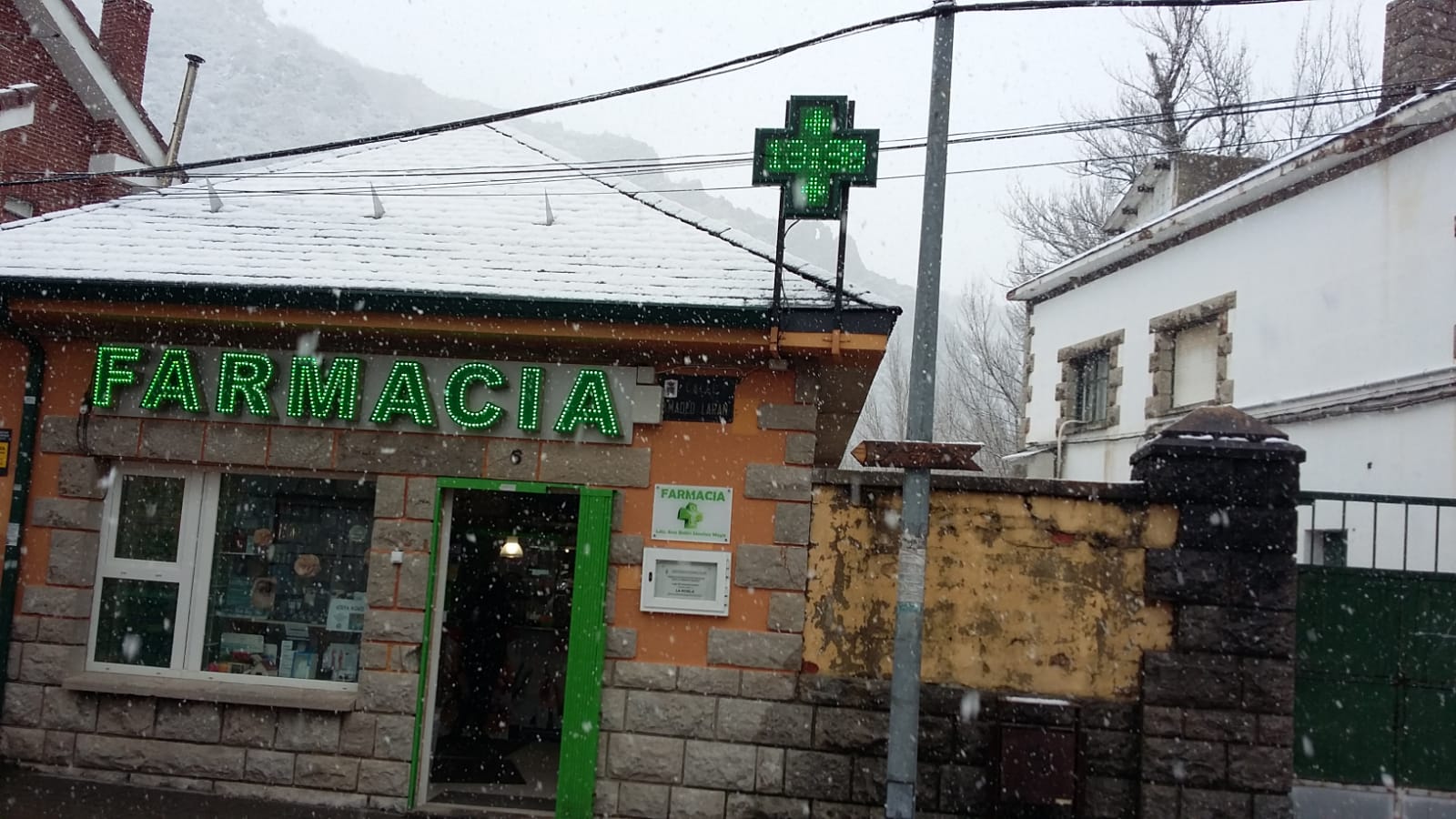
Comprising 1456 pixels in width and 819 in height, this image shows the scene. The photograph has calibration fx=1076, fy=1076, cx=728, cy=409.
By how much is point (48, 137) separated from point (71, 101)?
93cm

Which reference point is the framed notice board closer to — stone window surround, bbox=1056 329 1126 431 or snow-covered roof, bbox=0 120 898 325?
snow-covered roof, bbox=0 120 898 325

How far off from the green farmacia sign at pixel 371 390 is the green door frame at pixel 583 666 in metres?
0.54

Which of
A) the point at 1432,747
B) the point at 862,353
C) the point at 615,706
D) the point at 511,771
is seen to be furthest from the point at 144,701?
the point at 1432,747

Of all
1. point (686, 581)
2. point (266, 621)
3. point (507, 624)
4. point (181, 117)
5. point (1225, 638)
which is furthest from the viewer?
point (181, 117)

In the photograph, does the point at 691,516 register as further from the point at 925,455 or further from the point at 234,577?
the point at 234,577

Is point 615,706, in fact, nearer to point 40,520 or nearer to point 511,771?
Result: point 511,771

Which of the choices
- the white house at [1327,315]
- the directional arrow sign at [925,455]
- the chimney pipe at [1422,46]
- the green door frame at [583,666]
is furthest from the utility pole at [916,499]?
the chimney pipe at [1422,46]

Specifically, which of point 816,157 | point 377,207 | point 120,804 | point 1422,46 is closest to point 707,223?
point 816,157

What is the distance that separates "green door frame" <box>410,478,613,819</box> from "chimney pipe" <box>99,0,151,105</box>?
1515 cm

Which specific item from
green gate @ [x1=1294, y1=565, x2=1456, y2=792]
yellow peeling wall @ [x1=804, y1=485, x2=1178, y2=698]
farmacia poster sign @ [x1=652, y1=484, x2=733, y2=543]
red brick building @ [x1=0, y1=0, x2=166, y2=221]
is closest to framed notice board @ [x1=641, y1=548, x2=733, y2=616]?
farmacia poster sign @ [x1=652, y1=484, x2=733, y2=543]

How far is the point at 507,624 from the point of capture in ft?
35.4

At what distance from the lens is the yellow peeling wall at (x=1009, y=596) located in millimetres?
7441

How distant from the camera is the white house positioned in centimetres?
1023

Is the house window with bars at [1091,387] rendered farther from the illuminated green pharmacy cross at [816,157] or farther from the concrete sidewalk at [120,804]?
the concrete sidewalk at [120,804]
